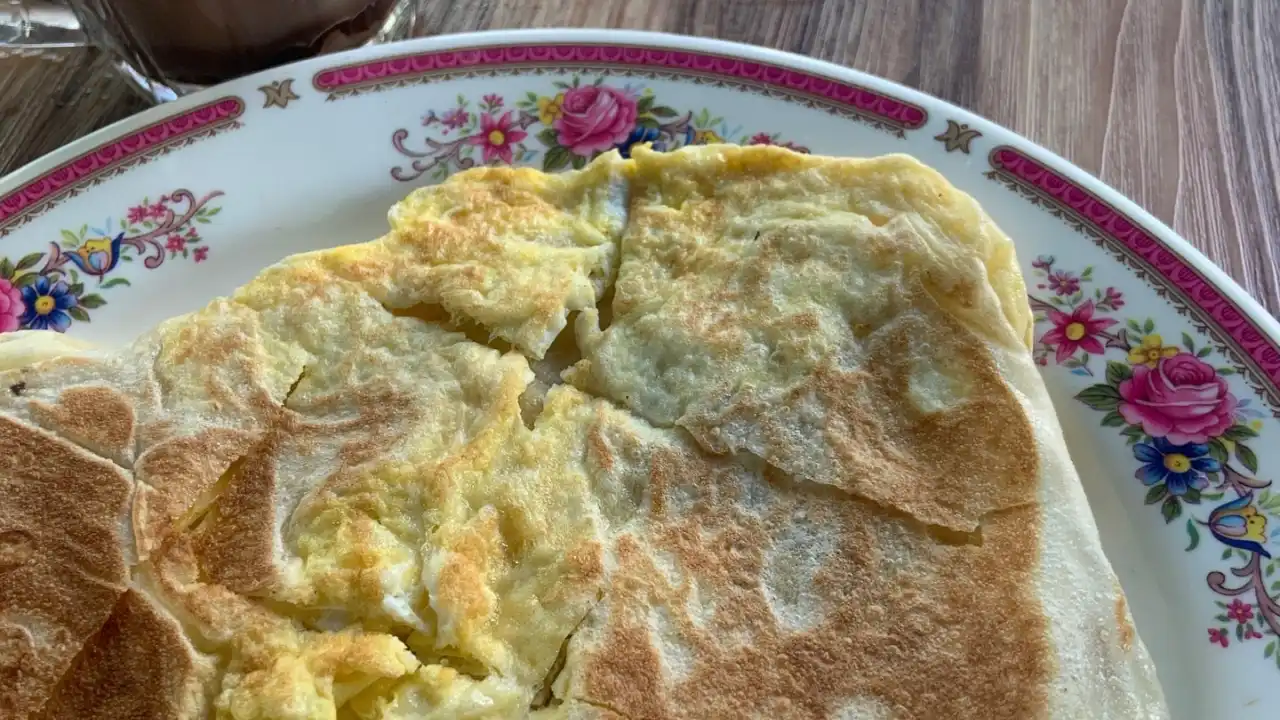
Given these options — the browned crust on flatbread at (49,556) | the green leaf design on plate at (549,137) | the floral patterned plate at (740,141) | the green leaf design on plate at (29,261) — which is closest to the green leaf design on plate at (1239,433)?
the floral patterned plate at (740,141)

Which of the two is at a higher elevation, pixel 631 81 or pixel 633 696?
pixel 631 81

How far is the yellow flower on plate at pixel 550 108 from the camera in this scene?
8.48 feet

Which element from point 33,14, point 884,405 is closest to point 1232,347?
point 884,405

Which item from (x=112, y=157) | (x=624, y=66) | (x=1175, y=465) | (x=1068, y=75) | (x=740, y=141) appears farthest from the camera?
(x=1068, y=75)

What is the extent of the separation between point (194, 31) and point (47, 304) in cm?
84

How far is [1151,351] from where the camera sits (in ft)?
7.00

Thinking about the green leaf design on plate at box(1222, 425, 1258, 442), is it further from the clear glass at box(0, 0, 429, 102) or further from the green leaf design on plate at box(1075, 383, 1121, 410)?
the clear glass at box(0, 0, 429, 102)

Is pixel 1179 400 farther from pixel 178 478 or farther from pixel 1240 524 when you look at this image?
pixel 178 478

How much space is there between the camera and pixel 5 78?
2881 mm

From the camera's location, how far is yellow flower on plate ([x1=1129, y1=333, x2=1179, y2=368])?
2121 millimetres

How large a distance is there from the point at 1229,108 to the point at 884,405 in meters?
1.97

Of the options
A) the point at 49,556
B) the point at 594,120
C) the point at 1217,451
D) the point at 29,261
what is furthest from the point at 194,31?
the point at 1217,451

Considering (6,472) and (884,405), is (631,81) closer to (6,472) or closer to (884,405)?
(884,405)

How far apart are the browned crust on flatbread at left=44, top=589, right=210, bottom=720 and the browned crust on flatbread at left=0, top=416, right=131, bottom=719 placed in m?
0.02
